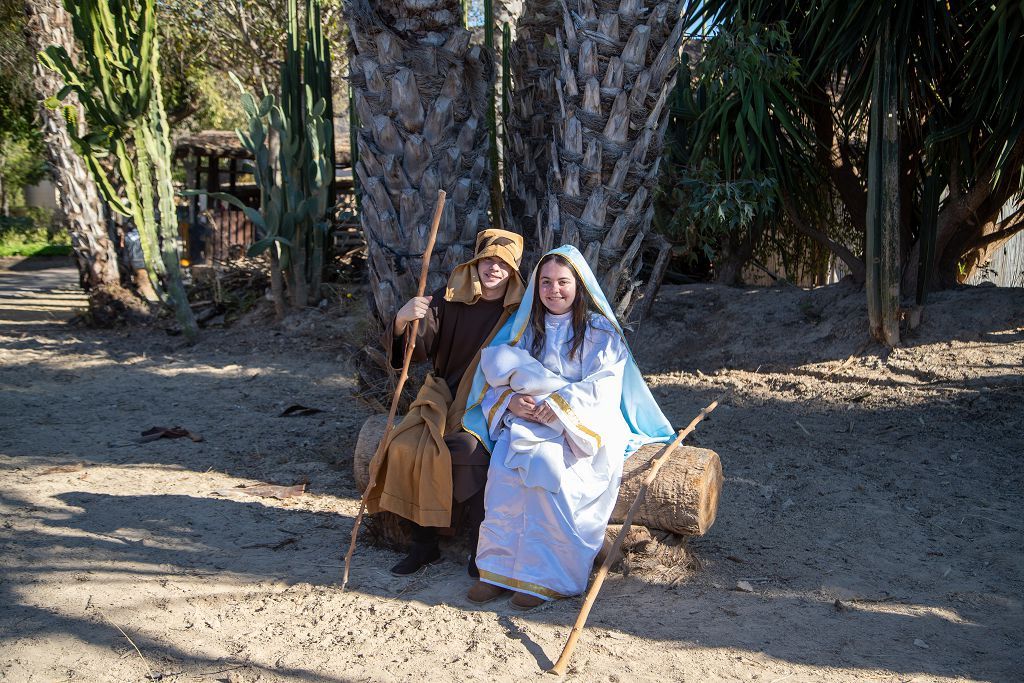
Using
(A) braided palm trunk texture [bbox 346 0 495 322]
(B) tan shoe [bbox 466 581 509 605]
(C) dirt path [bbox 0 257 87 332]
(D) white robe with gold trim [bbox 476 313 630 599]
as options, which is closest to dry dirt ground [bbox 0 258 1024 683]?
Answer: (B) tan shoe [bbox 466 581 509 605]

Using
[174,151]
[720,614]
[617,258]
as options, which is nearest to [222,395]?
[617,258]

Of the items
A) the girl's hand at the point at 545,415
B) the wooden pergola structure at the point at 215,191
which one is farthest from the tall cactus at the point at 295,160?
the wooden pergola structure at the point at 215,191

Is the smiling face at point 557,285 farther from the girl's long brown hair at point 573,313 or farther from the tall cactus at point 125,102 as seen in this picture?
the tall cactus at point 125,102

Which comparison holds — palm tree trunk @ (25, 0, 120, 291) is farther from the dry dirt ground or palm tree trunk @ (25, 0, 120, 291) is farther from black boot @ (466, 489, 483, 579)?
black boot @ (466, 489, 483, 579)

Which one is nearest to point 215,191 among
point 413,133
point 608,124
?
point 413,133

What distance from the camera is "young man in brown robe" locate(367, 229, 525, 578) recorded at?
3.41 m

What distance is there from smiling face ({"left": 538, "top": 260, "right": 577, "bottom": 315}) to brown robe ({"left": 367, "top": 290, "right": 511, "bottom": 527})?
11.7 inches

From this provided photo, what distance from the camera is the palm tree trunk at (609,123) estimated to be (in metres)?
4.00

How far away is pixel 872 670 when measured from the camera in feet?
9.00

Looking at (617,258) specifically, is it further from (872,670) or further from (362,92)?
(872,670)

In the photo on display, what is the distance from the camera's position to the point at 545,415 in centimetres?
335

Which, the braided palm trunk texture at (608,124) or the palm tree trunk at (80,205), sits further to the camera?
the palm tree trunk at (80,205)

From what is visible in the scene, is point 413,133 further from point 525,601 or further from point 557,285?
point 525,601

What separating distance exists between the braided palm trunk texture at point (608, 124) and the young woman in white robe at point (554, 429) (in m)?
0.63
